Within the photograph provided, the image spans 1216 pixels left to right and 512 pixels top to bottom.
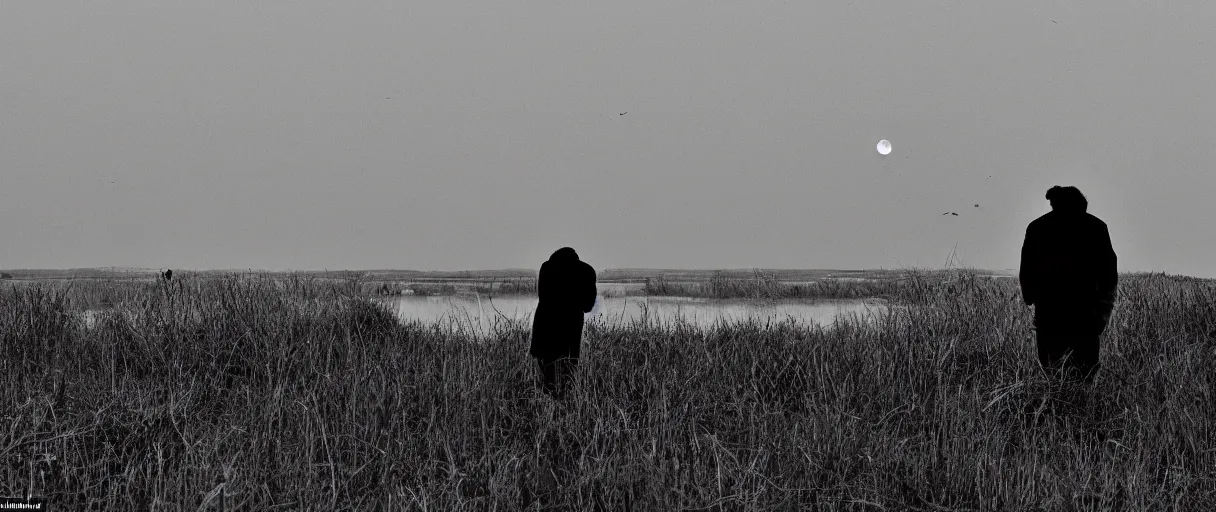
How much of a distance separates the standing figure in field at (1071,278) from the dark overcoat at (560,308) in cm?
260

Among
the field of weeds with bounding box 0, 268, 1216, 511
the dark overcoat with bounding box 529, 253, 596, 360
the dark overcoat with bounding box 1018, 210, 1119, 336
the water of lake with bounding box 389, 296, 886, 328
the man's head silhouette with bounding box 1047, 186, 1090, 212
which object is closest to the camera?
Answer: the field of weeds with bounding box 0, 268, 1216, 511

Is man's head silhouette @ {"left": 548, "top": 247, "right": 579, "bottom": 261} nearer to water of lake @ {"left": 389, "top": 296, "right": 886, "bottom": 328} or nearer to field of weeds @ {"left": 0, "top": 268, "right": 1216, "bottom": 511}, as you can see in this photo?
water of lake @ {"left": 389, "top": 296, "right": 886, "bottom": 328}

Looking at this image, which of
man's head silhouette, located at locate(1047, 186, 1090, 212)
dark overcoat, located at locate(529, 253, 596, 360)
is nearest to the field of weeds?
dark overcoat, located at locate(529, 253, 596, 360)

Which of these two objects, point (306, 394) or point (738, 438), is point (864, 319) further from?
point (306, 394)

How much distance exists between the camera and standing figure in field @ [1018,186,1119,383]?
4.66 meters

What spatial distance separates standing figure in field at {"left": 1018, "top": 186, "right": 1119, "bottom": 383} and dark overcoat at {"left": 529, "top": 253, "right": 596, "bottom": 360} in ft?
8.52

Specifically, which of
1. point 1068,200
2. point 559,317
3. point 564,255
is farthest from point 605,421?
point 1068,200

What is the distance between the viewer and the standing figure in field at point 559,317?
4922mm

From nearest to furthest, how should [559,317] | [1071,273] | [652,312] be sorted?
[1071,273] → [559,317] → [652,312]

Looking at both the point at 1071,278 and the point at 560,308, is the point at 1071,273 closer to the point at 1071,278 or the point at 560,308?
the point at 1071,278

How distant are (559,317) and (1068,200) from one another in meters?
3.13

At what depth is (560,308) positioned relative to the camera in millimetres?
4930

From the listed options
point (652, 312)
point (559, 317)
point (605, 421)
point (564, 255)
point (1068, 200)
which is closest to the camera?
point (605, 421)

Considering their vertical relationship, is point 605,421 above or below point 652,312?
below
